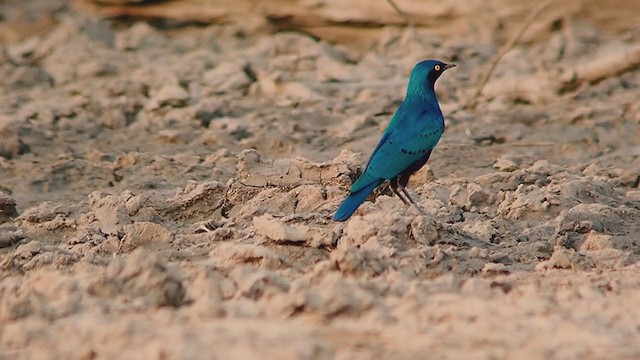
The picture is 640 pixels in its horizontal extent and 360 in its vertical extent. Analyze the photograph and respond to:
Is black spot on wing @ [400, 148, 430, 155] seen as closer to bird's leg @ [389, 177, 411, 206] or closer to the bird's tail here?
bird's leg @ [389, 177, 411, 206]

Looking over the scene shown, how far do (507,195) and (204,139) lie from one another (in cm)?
297

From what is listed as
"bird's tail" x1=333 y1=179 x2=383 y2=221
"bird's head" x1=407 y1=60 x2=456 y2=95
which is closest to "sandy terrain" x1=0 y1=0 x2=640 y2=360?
"bird's tail" x1=333 y1=179 x2=383 y2=221

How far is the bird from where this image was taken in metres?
6.82

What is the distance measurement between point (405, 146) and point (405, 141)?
0.04 metres

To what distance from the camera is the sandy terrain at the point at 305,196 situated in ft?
15.5

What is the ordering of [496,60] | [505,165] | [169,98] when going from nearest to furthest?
[505,165], [496,60], [169,98]

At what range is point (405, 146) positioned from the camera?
727 centimetres

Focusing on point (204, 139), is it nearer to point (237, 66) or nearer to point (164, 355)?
point (237, 66)

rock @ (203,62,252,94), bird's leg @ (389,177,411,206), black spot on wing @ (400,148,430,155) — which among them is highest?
black spot on wing @ (400,148,430,155)

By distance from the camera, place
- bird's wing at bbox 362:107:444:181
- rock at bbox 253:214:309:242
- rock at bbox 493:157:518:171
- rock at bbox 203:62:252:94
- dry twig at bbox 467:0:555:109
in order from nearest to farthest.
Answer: rock at bbox 253:214:309:242
bird's wing at bbox 362:107:444:181
rock at bbox 493:157:518:171
dry twig at bbox 467:0:555:109
rock at bbox 203:62:252:94

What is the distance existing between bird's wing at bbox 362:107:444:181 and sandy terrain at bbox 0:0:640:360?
0.71ft

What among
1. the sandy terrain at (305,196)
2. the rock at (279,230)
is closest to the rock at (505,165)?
the sandy terrain at (305,196)

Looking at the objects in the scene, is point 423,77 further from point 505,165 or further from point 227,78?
point 227,78

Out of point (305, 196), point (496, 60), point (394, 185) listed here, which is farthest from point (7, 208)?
point (496, 60)
